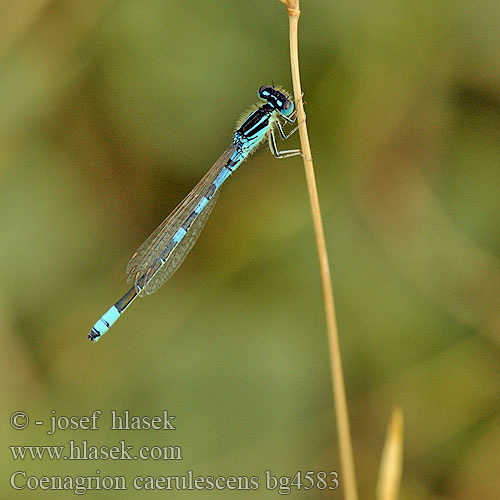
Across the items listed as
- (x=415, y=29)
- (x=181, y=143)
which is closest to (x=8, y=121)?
(x=181, y=143)

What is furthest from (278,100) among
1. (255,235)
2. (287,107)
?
(255,235)

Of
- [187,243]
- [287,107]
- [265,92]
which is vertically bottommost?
[187,243]

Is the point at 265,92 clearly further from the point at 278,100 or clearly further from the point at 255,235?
the point at 255,235

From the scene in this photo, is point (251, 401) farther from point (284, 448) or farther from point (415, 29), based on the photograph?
point (415, 29)

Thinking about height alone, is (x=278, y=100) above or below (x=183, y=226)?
above

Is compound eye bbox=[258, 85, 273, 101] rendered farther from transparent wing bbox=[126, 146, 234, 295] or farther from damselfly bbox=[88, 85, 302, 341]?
transparent wing bbox=[126, 146, 234, 295]

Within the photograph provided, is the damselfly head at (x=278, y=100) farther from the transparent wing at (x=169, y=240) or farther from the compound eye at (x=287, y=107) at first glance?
the transparent wing at (x=169, y=240)

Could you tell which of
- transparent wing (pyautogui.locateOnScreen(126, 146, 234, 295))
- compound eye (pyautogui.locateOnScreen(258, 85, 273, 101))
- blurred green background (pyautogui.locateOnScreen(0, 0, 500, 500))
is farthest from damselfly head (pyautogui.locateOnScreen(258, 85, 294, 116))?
transparent wing (pyautogui.locateOnScreen(126, 146, 234, 295))
